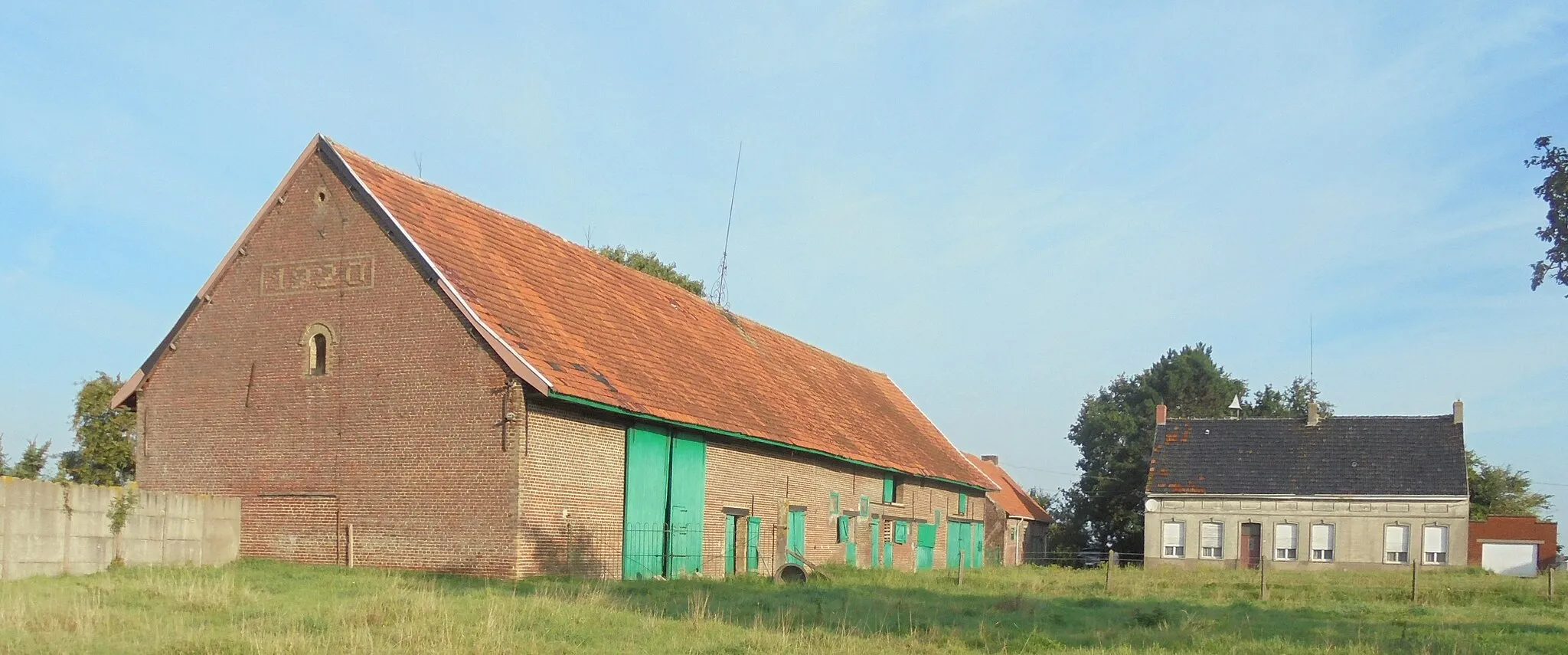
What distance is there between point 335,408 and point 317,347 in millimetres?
1280

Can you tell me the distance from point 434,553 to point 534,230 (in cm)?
917

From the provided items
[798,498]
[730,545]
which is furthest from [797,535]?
[730,545]

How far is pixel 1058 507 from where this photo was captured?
8281 centimetres

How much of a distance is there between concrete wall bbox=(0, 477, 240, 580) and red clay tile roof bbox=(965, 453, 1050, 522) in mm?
33646

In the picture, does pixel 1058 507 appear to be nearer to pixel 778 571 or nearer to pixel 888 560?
pixel 888 560

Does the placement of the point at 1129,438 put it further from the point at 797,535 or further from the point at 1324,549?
the point at 797,535

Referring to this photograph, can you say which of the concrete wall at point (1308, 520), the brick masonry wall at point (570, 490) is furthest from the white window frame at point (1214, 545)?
the brick masonry wall at point (570, 490)

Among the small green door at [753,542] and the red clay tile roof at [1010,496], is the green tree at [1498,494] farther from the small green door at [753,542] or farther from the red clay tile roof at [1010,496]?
the small green door at [753,542]

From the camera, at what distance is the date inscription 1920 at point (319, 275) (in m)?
23.4

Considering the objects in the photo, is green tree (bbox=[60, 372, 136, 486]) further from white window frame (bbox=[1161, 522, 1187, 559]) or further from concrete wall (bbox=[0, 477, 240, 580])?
white window frame (bbox=[1161, 522, 1187, 559])

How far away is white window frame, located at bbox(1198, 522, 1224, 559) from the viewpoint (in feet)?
160

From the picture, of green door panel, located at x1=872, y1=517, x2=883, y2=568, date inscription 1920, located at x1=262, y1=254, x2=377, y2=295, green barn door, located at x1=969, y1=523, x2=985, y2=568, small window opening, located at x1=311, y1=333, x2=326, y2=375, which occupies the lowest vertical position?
green barn door, located at x1=969, y1=523, x2=985, y2=568

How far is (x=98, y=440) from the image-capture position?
34438mm

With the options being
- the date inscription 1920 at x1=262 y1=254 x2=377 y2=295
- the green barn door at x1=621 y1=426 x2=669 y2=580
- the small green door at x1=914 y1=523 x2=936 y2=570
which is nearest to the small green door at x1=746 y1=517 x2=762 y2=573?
the green barn door at x1=621 y1=426 x2=669 y2=580
